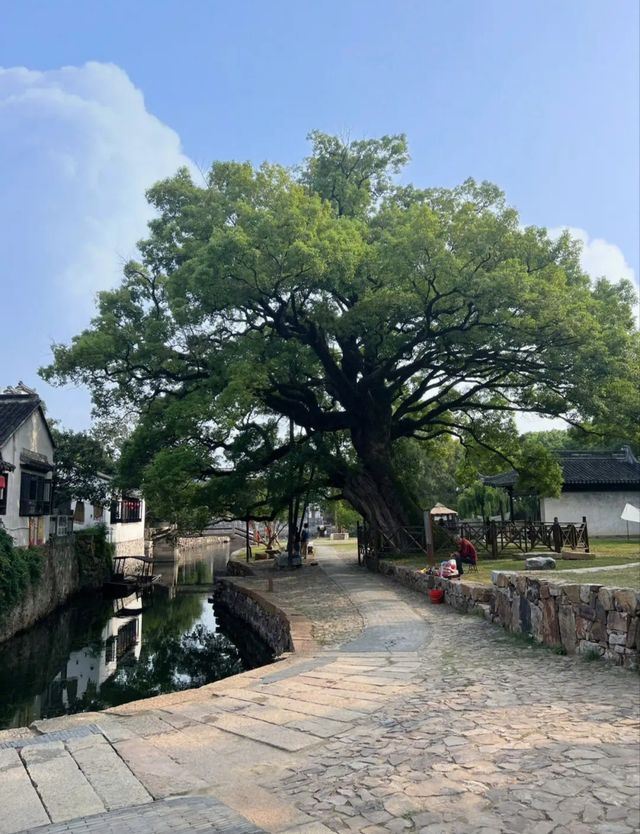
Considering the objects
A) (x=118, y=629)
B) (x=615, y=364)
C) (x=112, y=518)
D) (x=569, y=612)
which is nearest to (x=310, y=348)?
(x=615, y=364)

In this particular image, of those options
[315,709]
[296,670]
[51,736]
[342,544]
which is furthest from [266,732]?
[342,544]

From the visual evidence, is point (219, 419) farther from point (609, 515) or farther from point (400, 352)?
point (609, 515)

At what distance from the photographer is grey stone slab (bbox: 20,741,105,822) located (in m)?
3.99

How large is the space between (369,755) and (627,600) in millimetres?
3823

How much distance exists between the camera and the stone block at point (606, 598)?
7.13 metres

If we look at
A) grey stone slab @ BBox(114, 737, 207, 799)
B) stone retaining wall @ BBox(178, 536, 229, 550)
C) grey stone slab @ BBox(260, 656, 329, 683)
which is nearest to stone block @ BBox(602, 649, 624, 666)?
grey stone slab @ BBox(260, 656, 329, 683)

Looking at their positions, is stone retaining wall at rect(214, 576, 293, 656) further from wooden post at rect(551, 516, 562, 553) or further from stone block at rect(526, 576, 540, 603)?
wooden post at rect(551, 516, 562, 553)

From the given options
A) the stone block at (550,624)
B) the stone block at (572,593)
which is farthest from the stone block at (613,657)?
the stone block at (550,624)

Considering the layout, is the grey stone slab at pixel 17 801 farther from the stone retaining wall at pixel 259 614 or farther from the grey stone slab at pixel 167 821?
the stone retaining wall at pixel 259 614

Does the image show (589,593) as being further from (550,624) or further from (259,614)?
(259,614)

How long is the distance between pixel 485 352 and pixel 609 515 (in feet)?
48.3

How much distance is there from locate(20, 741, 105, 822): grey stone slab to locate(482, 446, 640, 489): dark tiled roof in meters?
24.8

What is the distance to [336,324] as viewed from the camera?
19.5 metres

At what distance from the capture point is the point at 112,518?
35469 millimetres
